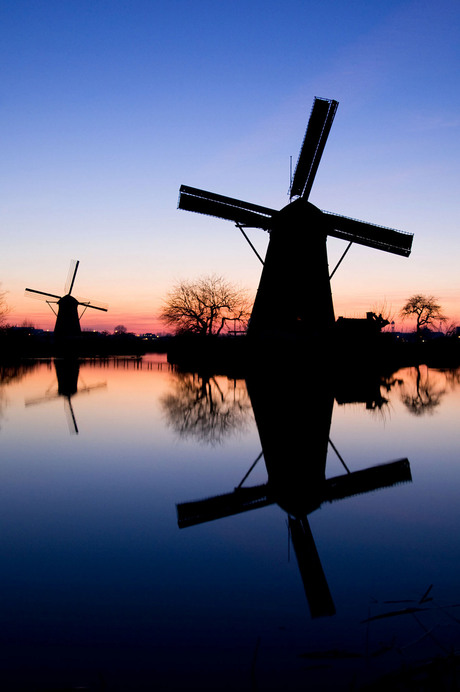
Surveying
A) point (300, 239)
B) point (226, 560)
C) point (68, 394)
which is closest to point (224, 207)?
point (300, 239)

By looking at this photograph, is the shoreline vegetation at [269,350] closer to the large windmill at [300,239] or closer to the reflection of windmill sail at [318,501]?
the large windmill at [300,239]

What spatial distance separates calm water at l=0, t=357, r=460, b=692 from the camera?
10.1ft

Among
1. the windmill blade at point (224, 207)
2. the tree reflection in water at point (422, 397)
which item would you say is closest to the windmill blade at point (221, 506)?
the tree reflection in water at point (422, 397)

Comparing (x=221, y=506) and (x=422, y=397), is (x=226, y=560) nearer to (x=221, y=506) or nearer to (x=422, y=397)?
(x=221, y=506)

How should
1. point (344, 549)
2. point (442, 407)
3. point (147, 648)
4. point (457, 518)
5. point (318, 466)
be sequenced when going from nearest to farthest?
point (147, 648) < point (344, 549) < point (457, 518) < point (318, 466) < point (442, 407)

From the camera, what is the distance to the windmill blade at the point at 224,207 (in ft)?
81.3

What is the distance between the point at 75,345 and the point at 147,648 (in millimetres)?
73802

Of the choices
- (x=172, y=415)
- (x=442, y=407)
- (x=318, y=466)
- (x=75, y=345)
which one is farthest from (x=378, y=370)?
(x=75, y=345)

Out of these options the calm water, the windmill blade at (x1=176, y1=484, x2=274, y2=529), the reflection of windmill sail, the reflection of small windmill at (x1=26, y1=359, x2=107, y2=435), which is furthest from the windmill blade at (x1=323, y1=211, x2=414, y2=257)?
the windmill blade at (x1=176, y1=484, x2=274, y2=529)

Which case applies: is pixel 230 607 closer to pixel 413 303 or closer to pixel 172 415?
pixel 172 415

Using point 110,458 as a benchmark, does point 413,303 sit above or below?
above

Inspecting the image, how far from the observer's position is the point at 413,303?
292ft

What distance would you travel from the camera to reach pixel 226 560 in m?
4.69

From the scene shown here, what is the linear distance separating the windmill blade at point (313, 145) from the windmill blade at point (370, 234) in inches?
95.4
